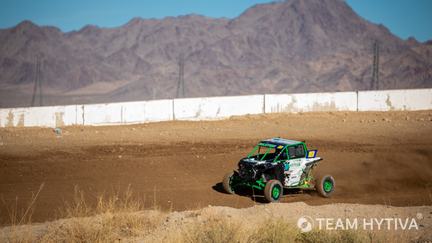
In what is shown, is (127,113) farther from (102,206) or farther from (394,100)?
(102,206)

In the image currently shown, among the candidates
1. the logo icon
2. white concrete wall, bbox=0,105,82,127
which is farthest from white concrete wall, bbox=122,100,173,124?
the logo icon

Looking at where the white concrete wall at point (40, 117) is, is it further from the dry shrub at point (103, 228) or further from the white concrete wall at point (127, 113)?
the dry shrub at point (103, 228)

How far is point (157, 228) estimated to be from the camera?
10.7m

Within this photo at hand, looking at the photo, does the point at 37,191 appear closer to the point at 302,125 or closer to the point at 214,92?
the point at 302,125

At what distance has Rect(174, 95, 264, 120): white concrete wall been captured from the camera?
1417 inches

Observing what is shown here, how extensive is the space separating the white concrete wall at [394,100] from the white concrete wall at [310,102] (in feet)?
2.56

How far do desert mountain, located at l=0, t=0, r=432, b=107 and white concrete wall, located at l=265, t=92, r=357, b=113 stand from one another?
6953 cm

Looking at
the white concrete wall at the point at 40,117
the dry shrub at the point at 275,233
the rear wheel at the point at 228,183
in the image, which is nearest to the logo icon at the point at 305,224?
the dry shrub at the point at 275,233

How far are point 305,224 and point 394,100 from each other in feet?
101

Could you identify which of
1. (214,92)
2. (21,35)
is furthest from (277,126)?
(21,35)

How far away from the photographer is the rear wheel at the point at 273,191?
1366 centimetres

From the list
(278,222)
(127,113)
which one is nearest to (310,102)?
(127,113)

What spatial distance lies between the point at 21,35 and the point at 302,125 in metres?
139

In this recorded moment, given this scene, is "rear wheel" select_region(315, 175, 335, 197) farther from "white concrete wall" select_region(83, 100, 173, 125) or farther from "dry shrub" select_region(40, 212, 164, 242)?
"white concrete wall" select_region(83, 100, 173, 125)
